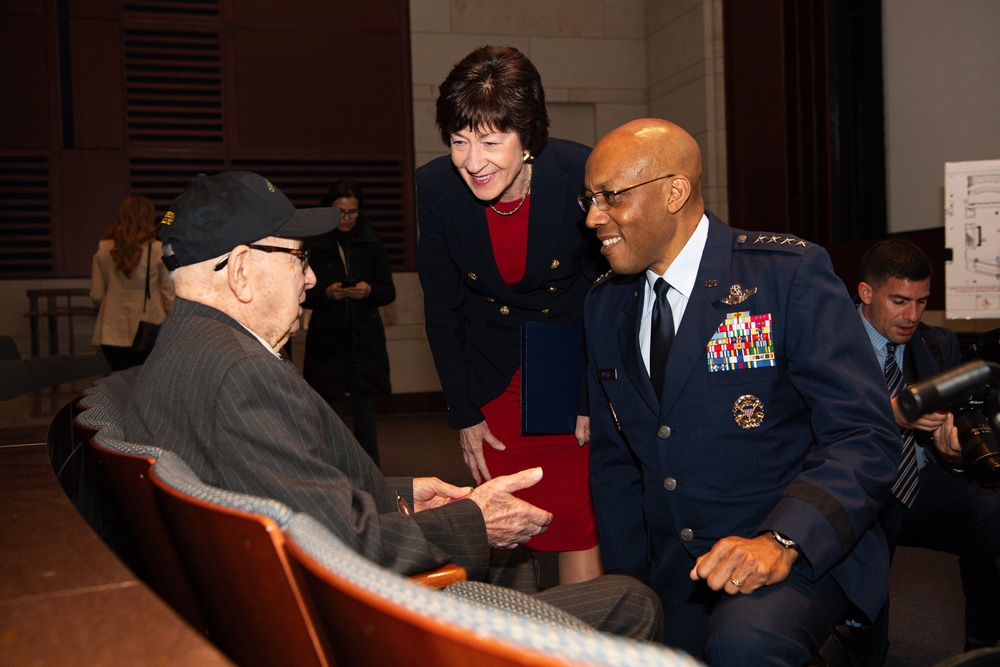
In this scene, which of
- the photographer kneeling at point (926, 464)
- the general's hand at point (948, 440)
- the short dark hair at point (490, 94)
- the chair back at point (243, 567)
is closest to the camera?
the chair back at point (243, 567)

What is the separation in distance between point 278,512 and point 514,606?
55 centimetres

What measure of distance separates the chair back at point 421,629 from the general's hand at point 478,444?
1.83 metres

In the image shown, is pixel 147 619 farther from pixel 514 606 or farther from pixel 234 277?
pixel 234 277

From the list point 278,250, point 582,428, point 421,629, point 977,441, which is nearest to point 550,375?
point 582,428

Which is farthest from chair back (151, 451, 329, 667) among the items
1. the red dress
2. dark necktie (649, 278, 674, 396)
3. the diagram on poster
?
the diagram on poster

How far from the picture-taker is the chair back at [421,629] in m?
0.56

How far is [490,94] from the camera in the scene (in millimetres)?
2311

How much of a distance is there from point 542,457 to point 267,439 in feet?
4.67

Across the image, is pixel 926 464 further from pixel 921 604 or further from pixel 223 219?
pixel 223 219

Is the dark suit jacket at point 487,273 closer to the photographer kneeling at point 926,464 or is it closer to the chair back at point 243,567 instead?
the photographer kneeling at point 926,464

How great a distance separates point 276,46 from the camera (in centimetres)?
884

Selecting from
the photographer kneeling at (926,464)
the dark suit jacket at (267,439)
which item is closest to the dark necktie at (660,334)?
the dark suit jacket at (267,439)

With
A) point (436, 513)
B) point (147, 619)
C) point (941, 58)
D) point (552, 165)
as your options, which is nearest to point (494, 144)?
point (552, 165)

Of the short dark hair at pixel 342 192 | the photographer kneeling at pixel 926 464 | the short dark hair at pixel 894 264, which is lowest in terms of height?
the photographer kneeling at pixel 926 464
